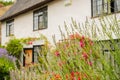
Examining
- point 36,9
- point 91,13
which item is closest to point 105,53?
point 91,13

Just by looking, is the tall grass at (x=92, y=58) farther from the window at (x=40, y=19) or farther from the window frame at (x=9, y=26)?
the window frame at (x=9, y=26)

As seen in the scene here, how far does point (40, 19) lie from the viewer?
19.8 metres

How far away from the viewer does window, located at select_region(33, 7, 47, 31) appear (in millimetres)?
19039

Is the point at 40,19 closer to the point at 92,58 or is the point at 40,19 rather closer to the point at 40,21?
the point at 40,21

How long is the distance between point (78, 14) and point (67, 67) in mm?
10884

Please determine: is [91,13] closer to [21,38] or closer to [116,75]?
[21,38]

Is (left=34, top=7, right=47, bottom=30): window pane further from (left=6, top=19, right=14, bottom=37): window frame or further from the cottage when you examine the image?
(left=6, top=19, right=14, bottom=37): window frame

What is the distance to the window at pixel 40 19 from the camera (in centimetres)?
1904

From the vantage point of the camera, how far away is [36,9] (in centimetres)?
2011

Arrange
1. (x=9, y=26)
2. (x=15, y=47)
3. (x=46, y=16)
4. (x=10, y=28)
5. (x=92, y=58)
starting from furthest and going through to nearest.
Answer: (x=9, y=26)
(x=10, y=28)
(x=15, y=47)
(x=46, y=16)
(x=92, y=58)

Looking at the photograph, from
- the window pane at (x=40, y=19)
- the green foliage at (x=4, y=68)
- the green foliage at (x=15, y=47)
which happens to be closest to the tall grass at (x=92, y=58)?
the green foliage at (x=4, y=68)

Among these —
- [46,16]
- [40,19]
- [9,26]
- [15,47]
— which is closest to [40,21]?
[40,19]

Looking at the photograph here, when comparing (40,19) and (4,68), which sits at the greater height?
(40,19)

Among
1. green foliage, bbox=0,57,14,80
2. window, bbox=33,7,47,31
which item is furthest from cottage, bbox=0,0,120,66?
green foliage, bbox=0,57,14,80
